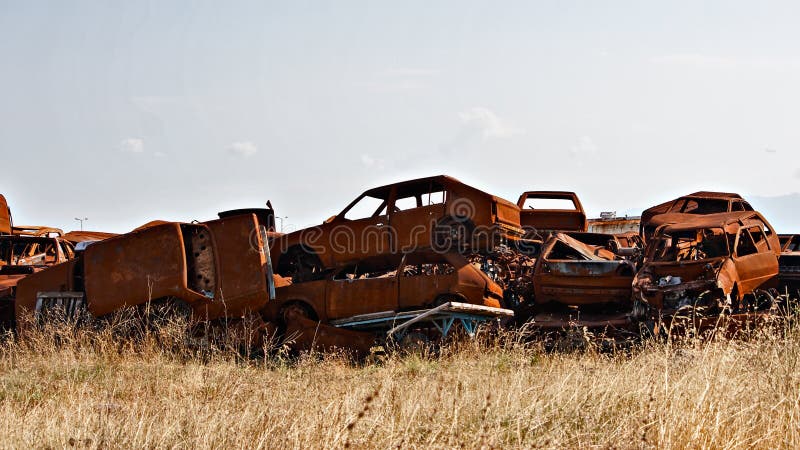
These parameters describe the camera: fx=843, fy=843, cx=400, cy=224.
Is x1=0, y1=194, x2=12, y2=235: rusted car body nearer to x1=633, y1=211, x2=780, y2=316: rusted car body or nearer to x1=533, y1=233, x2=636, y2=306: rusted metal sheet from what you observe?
x1=533, y1=233, x2=636, y2=306: rusted metal sheet

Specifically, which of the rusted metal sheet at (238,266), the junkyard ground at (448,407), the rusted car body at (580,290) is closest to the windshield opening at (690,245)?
the rusted car body at (580,290)

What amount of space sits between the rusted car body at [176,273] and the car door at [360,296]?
927 millimetres

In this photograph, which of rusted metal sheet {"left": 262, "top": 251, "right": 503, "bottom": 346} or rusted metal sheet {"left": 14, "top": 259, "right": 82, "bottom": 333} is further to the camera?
rusted metal sheet {"left": 14, "top": 259, "right": 82, "bottom": 333}

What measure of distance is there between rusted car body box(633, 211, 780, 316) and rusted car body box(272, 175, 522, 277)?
228 cm

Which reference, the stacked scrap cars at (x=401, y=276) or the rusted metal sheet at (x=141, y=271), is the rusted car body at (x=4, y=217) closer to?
the stacked scrap cars at (x=401, y=276)

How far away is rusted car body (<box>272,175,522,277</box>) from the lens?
12289 mm

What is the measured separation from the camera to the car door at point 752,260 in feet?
38.1

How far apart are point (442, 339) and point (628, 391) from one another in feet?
14.9

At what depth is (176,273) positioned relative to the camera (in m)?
11.4

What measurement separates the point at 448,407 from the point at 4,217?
1580cm

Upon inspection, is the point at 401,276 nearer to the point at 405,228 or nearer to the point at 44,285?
the point at 405,228

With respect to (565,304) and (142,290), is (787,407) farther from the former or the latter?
(142,290)

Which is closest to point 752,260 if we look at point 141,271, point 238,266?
point 238,266

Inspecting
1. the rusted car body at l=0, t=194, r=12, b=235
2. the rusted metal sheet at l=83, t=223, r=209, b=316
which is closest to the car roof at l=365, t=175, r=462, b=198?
the rusted metal sheet at l=83, t=223, r=209, b=316
